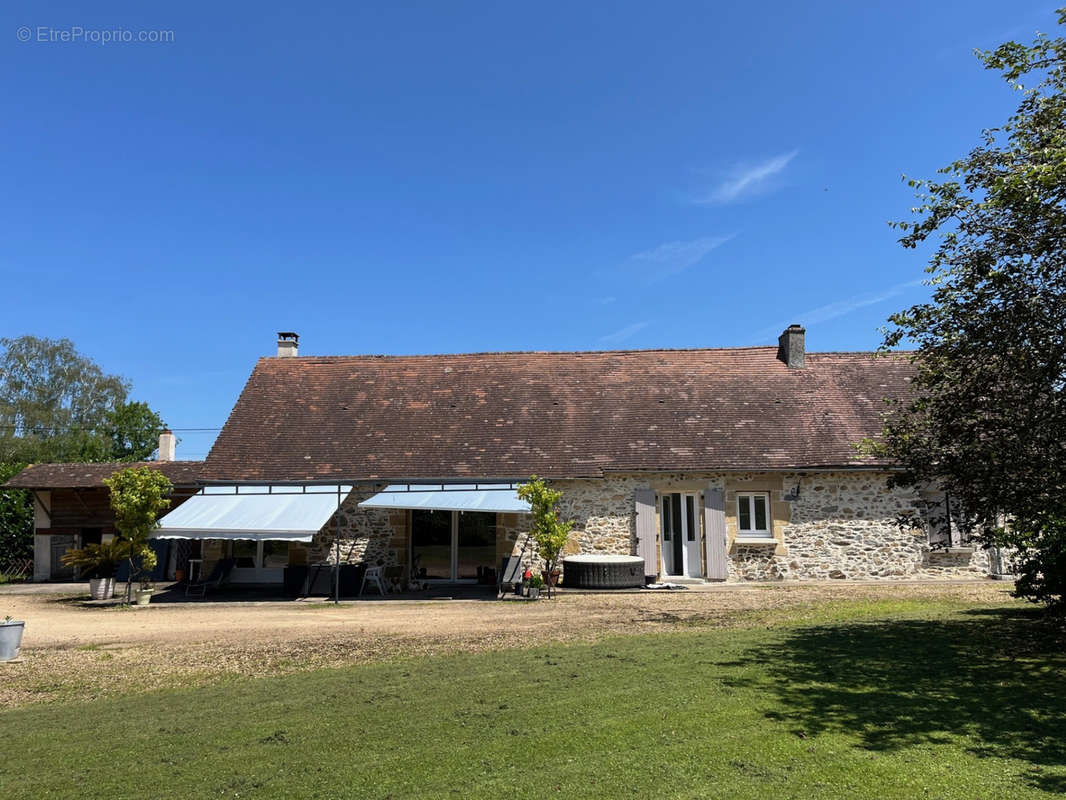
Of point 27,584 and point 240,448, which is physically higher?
point 240,448

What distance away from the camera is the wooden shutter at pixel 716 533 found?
1592 centimetres

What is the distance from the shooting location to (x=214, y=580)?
15852mm

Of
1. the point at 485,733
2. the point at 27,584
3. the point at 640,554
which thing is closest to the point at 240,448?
the point at 27,584

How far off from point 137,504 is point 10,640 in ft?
16.0

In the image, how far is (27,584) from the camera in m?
19.5

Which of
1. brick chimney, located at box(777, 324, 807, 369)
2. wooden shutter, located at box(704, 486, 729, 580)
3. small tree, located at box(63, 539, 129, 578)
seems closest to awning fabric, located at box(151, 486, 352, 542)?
small tree, located at box(63, 539, 129, 578)

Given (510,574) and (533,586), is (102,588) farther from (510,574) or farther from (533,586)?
(533,586)

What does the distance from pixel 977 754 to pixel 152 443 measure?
4271 cm

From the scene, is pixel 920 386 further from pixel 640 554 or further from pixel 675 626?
pixel 640 554

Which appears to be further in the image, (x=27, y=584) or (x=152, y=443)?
(x=152, y=443)

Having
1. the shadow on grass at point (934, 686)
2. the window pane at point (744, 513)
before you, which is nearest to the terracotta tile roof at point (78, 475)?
the window pane at point (744, 513)

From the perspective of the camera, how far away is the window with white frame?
1620 centimetres

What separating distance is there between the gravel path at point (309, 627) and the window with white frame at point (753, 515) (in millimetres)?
1328

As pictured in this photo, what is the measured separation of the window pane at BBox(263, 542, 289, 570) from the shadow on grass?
11780 millimetres
